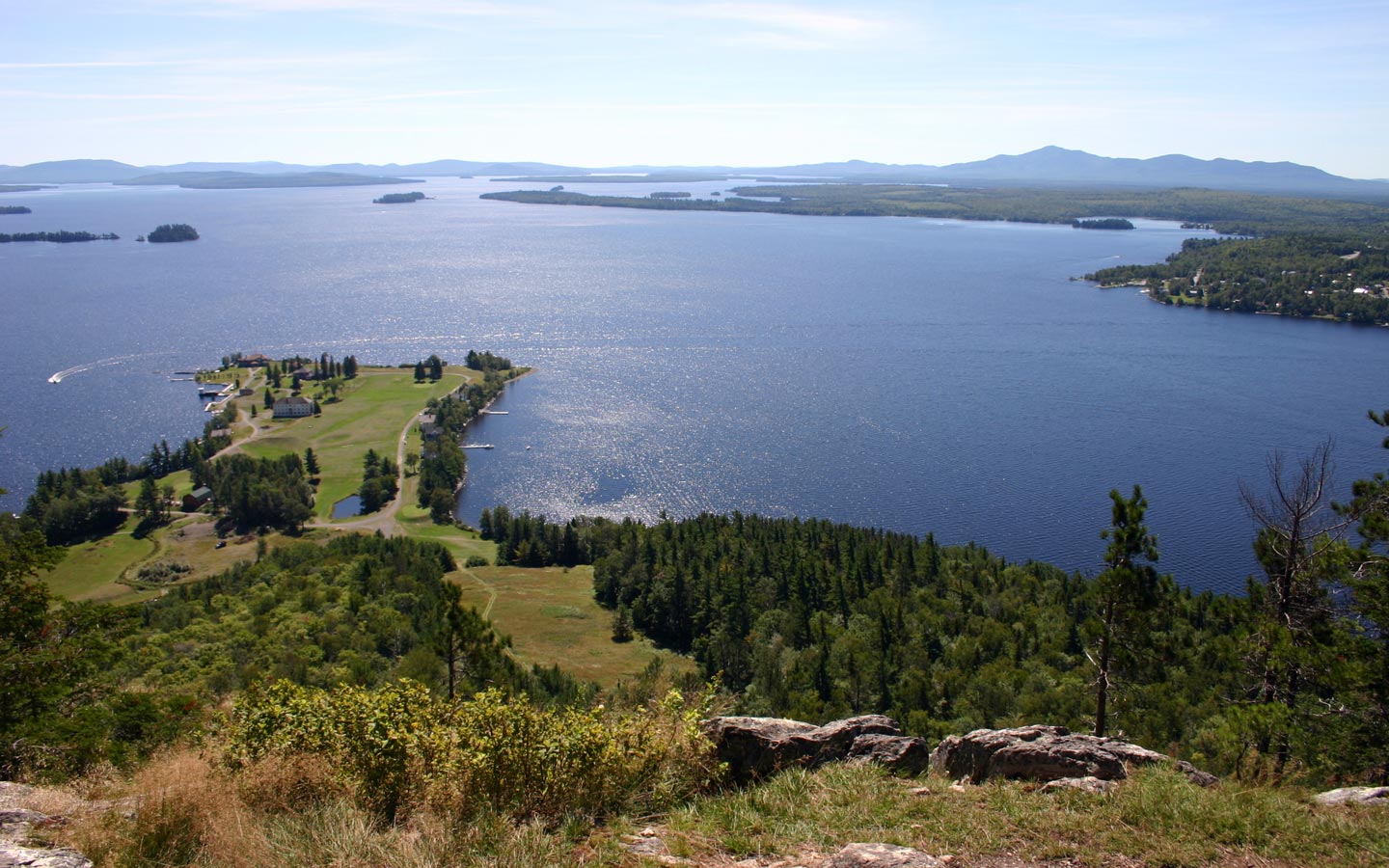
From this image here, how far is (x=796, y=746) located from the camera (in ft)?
43.5

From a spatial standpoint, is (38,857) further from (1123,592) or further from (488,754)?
(1123,592)

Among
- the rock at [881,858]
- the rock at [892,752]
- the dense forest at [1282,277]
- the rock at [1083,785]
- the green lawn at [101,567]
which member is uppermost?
the dense forest at [1282,277]

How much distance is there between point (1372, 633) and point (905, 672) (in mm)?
23793

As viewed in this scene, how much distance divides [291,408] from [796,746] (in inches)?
3643

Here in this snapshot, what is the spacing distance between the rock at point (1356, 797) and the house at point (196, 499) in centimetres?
7733

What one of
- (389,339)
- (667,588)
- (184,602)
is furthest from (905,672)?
(389,339)

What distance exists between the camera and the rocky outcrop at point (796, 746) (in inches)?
515

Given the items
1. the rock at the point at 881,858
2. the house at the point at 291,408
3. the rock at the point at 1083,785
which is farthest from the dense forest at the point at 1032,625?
the house at the point at 291,408

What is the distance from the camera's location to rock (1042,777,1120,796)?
39.0 ft

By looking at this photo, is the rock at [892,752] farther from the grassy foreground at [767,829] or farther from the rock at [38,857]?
the rock at [38,857]

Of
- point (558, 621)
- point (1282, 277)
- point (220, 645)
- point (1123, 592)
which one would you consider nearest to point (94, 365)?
point (558, 621)

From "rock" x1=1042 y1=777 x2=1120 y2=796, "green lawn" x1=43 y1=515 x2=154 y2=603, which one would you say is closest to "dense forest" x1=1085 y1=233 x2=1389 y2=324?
"green lawn" x1=43 y1=515 x2=154 y2=603

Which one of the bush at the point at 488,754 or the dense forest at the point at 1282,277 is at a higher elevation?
the dense forest at the point at 1282,277

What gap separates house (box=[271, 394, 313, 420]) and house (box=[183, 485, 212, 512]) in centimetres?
2107
